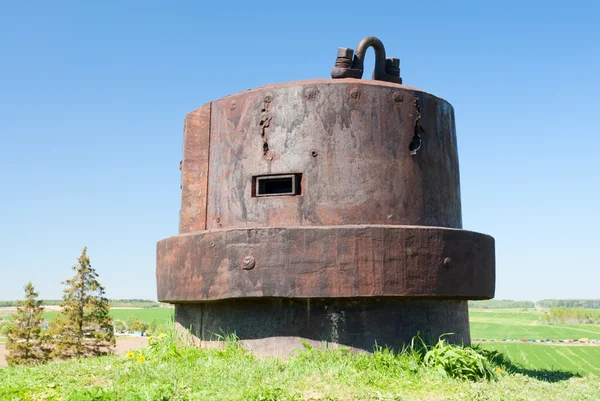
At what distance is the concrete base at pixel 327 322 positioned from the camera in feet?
20.7

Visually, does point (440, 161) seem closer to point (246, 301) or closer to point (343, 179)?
point (343, 179)

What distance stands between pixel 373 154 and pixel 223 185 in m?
1.78

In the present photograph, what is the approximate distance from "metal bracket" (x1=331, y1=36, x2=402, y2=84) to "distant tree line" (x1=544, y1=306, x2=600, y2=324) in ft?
290

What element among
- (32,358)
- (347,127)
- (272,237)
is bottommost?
(32,358)

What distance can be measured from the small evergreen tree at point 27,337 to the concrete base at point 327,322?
2453 centimetres

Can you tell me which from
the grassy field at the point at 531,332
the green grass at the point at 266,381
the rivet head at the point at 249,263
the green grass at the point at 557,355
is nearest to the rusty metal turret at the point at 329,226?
the rivet head at the point at 249,263

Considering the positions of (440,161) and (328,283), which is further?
(440,161)

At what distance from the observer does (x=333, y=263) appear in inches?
244

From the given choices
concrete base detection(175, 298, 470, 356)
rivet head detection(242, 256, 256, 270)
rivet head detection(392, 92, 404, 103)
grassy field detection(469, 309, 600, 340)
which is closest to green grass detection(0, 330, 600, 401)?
concrete base detection(175, 298, 470, 356)

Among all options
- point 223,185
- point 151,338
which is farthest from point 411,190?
point 151,338

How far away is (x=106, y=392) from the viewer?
16.5 ft

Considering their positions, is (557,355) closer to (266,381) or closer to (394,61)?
(394,61)

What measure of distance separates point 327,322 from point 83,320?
2441 cm

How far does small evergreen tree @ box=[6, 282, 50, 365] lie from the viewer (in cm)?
2898
